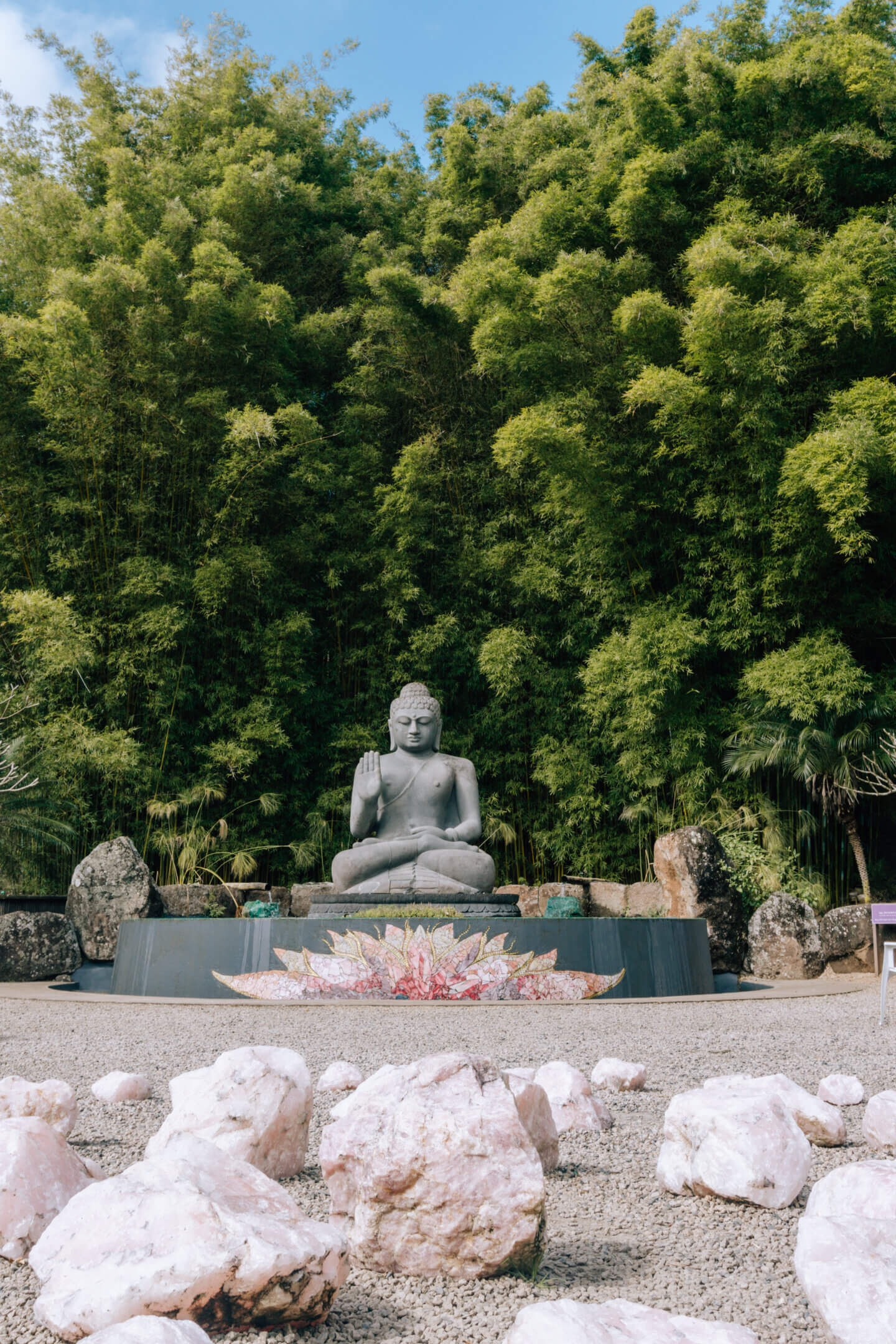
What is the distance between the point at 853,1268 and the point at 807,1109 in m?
0.79

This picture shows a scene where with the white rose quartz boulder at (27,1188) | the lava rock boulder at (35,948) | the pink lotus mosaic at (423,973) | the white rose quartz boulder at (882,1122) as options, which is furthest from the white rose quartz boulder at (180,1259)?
the lava rock boulder at (35,948)

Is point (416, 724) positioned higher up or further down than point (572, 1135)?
higher up

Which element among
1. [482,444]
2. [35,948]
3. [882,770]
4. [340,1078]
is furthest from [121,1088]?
[482,444]

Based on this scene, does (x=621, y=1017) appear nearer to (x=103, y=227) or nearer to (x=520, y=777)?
(x=520, y=777)

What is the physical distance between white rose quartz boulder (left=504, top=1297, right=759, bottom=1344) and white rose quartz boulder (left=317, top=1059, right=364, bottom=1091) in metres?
1.49

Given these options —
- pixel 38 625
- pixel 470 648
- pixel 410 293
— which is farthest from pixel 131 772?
pixel 410 293

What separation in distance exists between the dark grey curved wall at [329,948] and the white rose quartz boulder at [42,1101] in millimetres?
3226

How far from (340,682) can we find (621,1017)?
21.0 ft

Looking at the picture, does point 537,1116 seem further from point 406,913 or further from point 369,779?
point 369,779

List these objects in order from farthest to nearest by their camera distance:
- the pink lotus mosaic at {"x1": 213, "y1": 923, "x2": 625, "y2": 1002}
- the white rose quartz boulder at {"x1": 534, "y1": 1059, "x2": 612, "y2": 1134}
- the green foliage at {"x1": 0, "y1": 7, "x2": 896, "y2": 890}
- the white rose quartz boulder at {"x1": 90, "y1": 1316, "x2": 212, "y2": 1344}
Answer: the green foliage at {"x1": 0, "y1": 7, "x2": 896, "y2": 890} → the pink lotus mosaic at {"x1": 213, "y1": 923, "x2": 625, "y2": 1002} → the white rose quartz boulder at {"x1": 534, "y1": 1059, "x2": 612, "y2": 1134} → the white rose quartz boulder at {"x1": 90, "y1": 1316, "x2": 212, "y2": 1344}

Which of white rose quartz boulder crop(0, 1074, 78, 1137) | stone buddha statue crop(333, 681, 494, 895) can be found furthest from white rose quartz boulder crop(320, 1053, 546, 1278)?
stone buddha statue crop(333, 681, 494, 895)

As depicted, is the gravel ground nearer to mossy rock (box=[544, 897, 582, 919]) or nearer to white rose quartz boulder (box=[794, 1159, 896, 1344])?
white rose quartz boulder (box=[794, 1159, 896, 1344])

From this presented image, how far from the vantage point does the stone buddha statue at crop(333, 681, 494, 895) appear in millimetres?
5945

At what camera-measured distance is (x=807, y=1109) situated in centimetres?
172
